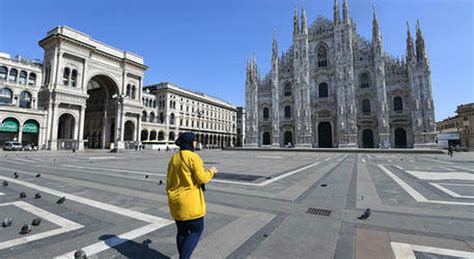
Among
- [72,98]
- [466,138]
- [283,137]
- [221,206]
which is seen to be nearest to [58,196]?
[221,206]

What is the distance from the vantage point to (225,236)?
11.1ft

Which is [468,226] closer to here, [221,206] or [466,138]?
[221,206]

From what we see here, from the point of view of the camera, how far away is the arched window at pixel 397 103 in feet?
124

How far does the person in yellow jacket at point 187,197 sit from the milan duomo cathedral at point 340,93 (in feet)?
137

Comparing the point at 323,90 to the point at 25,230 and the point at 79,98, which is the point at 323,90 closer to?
the point at 79,98

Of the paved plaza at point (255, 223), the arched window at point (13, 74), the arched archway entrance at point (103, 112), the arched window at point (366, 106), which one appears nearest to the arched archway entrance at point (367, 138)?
the arched window at point (366, 106)

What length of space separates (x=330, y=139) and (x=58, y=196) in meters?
43.8

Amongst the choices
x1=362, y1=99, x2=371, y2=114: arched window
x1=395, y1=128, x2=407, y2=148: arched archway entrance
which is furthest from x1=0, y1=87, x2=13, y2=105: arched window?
x1=395, y1=128, x2=407, y2=148: arched archway entrance

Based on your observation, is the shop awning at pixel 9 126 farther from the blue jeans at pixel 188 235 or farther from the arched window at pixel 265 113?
the blue jeans at pixel 188 235

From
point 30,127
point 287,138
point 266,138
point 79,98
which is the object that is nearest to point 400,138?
point 287,138

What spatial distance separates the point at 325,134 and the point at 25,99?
57717 mm

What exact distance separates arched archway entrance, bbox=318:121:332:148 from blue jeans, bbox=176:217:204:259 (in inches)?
1755

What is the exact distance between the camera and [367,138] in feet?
131

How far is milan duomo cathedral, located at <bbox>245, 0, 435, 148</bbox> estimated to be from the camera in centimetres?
3659
